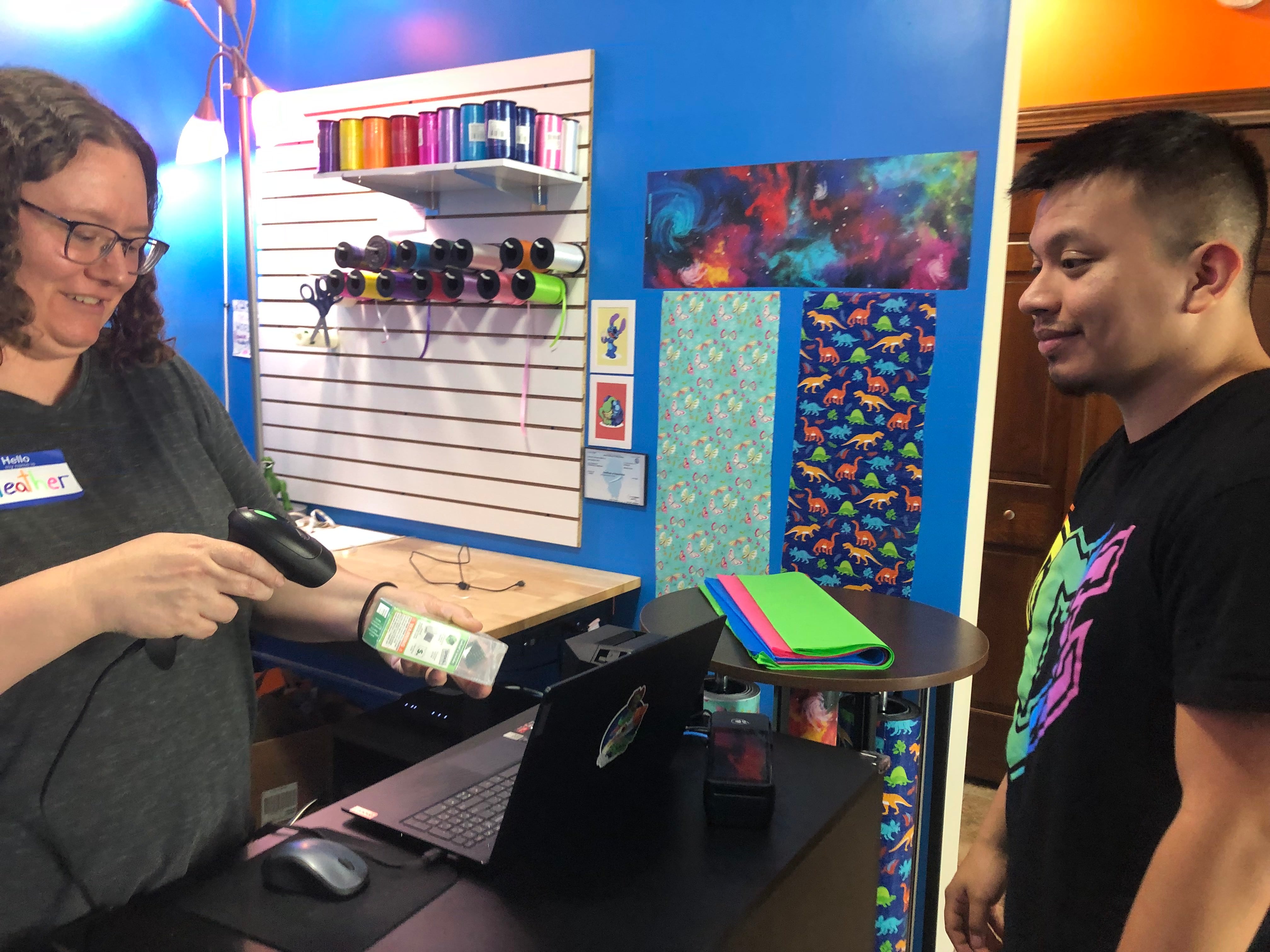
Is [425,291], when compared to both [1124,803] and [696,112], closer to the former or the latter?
[696,112]

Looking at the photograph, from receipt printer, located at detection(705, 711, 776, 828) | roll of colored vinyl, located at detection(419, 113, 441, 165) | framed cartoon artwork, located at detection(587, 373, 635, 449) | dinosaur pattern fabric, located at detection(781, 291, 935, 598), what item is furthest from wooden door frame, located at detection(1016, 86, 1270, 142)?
receipt printer, located at detection(705, 711, 776, 828)

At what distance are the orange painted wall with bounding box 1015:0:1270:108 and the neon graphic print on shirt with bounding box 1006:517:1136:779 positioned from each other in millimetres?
2438

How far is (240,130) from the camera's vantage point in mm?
3125

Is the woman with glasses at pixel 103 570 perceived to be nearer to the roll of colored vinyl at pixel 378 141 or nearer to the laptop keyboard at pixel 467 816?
the laptop keyboard at pixel 467 816

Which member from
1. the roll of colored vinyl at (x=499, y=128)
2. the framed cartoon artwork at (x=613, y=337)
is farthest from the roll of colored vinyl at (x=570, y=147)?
the framed cartoon artwork at (x=613, y=337)

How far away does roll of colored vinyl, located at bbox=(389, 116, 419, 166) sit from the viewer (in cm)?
262

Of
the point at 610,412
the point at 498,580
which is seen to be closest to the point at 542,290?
the point at 610,412

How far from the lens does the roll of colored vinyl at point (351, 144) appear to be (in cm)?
268

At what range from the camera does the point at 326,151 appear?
8.96 ft

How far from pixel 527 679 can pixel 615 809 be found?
197 centimetres

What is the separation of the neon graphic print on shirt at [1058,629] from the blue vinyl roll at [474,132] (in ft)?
6.23

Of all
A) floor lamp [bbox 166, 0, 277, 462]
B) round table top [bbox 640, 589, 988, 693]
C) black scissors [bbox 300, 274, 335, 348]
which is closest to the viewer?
round table top [bbox 640, 589, 988, 693]

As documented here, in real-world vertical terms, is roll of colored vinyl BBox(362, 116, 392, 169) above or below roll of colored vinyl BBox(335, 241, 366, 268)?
above

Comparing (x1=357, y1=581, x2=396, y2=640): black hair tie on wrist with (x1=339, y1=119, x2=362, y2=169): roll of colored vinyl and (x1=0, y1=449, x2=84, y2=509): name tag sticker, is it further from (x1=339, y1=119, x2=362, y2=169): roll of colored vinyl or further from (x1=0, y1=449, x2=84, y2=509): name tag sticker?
(x1=339, y1=119, x2=362, y2=169): roll of colored vinyl
